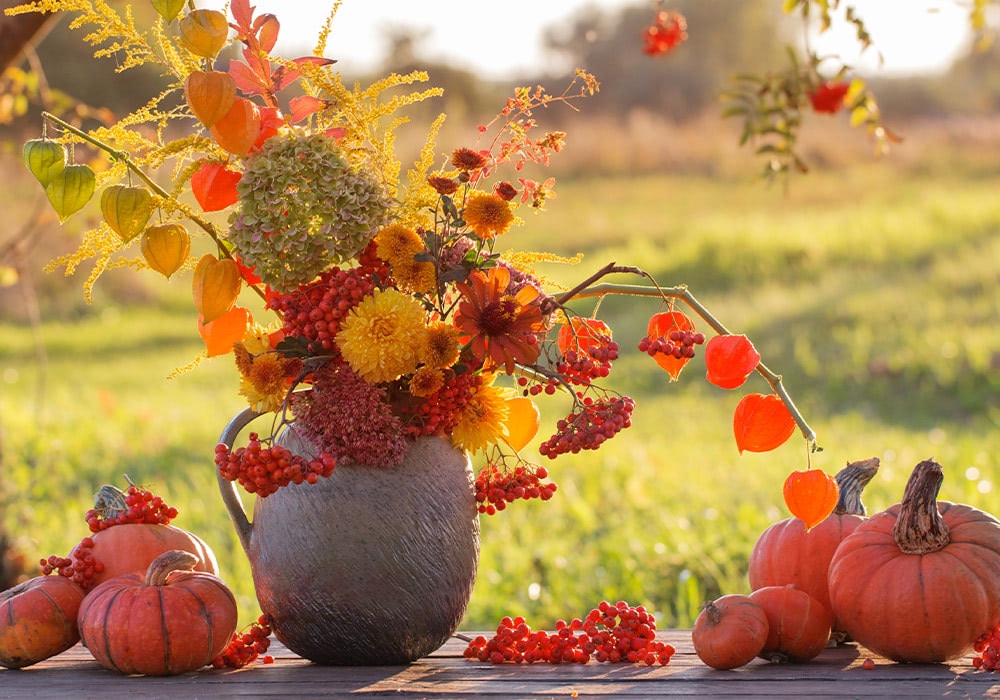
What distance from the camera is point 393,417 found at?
5.58 feet

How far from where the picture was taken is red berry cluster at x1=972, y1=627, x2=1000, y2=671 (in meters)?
1.69

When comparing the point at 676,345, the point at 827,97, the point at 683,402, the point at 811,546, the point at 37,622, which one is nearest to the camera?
the point at 676,345

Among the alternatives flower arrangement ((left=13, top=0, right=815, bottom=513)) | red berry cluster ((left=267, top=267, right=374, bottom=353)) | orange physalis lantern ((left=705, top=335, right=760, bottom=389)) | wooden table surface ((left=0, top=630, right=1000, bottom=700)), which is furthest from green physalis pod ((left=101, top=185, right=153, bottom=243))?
orange physalis lantern ((left=705, top=335, right=760, bottom=389))

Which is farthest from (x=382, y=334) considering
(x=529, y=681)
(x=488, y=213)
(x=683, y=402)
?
(x=683, y=402)

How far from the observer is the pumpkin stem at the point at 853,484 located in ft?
6.62

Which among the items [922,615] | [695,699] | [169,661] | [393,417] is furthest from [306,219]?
[922,615]

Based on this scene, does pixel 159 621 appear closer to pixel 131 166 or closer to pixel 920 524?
pixel 131 166

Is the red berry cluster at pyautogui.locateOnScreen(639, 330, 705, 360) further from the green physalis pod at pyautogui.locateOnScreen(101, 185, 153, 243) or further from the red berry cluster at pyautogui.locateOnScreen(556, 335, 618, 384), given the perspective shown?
the green physalis pod at pyautogui.locateOnScreen(101, 185, 153, 243)

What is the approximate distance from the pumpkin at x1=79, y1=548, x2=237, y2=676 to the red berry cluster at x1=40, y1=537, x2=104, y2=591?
124 mm

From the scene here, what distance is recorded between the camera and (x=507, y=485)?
179 centimetres

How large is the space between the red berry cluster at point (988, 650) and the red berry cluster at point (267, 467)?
100cm

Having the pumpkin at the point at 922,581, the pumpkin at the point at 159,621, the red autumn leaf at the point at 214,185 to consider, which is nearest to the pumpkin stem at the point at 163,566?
the pumpkin at the point at 159,621

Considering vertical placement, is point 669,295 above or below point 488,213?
below

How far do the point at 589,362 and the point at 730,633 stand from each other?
0.47 meters
